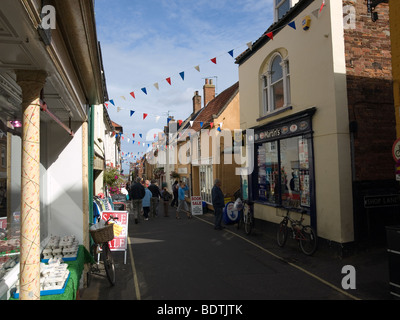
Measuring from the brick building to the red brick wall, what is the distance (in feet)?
0.08

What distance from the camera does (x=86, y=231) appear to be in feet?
18.7

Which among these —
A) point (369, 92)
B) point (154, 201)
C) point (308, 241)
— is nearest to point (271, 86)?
point (369, 92)

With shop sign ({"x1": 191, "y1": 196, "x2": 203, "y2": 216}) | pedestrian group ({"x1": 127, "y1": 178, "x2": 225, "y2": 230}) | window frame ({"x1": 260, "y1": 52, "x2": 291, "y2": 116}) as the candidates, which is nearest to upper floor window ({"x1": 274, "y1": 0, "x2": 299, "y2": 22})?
window frame ({"x1": 260, "y1": 52, "x2": 291, "y2": 116})

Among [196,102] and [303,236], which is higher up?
[196,102]

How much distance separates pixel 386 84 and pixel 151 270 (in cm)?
741

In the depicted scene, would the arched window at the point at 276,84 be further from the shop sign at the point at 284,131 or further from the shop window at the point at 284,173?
the shop window at the point at 284,173

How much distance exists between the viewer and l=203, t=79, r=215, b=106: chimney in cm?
2597

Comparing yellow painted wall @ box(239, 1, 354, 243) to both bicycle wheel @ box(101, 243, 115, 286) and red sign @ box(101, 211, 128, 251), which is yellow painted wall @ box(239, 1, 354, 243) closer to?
red sign @ box(101, 211, 128, 251)

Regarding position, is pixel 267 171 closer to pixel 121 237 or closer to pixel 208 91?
pixel 121 237

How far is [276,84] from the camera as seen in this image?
34.2 ft

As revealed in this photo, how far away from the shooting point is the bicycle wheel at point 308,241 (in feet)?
24.7

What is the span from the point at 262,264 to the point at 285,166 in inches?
154

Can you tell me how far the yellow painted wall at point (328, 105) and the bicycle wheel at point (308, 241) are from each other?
420 mm

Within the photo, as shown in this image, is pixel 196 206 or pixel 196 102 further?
pixel 196 102
